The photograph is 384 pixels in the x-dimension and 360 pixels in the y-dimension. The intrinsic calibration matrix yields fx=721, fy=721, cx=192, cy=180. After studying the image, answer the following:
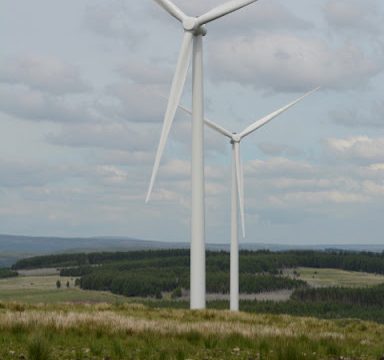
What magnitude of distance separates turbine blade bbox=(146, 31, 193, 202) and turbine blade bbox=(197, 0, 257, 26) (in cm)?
107

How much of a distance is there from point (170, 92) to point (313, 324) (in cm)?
1512

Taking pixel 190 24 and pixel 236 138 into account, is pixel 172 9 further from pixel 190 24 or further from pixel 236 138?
pixel 236 138

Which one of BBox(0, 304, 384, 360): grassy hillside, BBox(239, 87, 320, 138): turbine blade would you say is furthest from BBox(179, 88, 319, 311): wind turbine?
BBox(0, 304, 384, 360): grassy hillside

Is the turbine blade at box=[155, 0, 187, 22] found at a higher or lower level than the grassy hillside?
higher

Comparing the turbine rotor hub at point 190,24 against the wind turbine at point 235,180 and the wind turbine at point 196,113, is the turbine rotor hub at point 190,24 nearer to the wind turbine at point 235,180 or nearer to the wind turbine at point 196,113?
the wind turbine at point 196,113

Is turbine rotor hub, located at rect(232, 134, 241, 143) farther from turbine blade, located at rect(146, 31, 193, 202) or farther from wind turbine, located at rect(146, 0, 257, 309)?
turbine blade, located at rect(146, 31, 193, 202)

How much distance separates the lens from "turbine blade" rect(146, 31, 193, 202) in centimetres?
3516

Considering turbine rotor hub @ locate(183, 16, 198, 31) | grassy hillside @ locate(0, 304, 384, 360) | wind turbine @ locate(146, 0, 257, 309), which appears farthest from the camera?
turbine rotor hub @ locate(183, 16, 198, 31)

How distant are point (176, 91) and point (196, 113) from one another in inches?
60.8

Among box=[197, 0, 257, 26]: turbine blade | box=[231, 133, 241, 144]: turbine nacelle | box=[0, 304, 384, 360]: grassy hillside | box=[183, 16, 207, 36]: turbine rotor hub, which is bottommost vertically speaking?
box=[0, 304, 384, 360]: grassy hillside

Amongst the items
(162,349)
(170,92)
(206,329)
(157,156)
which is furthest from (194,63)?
(162,349)

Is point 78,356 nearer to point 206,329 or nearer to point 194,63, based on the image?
point 206,329

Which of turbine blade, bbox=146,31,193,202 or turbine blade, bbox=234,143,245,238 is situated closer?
turbine blade, bbox=146,31,193,202

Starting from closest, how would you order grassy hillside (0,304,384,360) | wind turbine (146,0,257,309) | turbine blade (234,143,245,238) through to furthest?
grassy hillside (0,304,384,360) < wind turbine (146,0,257,309) < turbine blade (234,143,245,238)
